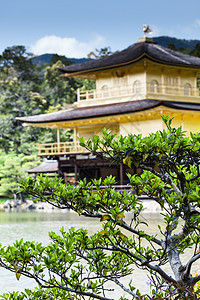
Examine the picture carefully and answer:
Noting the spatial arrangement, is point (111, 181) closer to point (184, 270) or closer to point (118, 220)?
point (118, 220)

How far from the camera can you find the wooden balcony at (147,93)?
Answer: 23.0 metres

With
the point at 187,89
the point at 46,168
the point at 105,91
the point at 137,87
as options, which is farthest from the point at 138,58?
the point at 46,168

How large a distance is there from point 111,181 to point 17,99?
1452 inches

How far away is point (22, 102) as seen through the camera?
37.3 meters

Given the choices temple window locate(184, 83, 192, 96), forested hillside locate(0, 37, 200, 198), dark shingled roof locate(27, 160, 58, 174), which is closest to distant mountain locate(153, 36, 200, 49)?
forested hillside locate(0, 37, 200, 198)

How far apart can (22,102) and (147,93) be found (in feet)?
56.0

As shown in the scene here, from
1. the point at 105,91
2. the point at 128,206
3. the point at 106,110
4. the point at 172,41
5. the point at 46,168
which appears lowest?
the point at 46,168

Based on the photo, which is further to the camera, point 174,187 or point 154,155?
point 174,187

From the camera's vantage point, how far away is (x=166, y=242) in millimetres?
3053

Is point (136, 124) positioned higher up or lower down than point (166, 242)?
higher up

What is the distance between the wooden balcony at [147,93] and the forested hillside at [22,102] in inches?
295

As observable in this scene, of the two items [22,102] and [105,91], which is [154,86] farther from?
[22,102]

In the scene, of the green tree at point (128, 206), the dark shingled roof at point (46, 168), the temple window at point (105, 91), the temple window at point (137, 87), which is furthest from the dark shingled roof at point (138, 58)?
the green tree at point (128, 206)

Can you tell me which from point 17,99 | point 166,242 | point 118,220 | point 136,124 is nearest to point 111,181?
point 118,220
